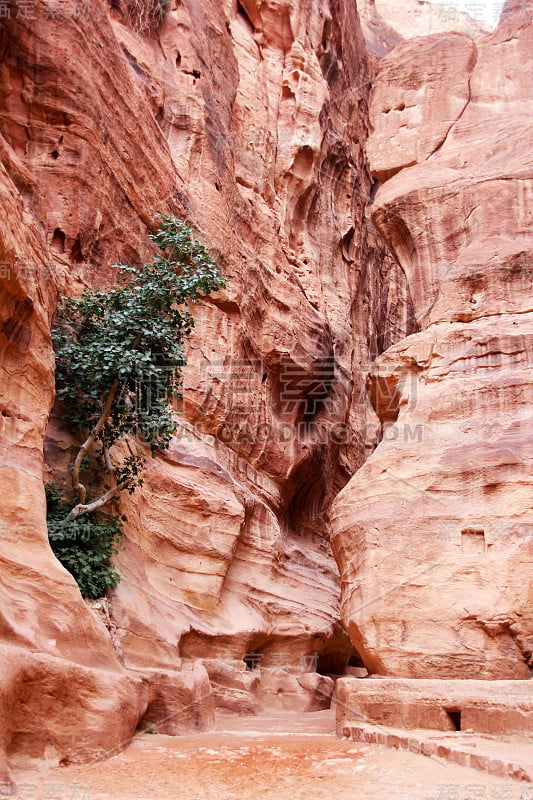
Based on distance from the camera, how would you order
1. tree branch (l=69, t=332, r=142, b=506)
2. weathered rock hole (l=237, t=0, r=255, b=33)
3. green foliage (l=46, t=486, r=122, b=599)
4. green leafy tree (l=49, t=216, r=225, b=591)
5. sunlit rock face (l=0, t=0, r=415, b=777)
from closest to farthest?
sunlit rock face (l=0, t=0, r=415, b=777), green foliage (l=46, t=486, r=122, b=599), tree branch (l=69, t=332, r=142, b=506), green leafy tree (l=49, t=216, r=225, b=591), weathered rock hole (l=237, t=0, r=255, b=33)

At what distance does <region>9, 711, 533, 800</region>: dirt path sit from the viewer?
19.6 feet

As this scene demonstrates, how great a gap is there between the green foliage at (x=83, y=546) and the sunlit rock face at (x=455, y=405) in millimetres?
3446

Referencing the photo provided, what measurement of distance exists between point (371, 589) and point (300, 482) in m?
9.98

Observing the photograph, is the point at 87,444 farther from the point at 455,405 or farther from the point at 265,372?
the point at 265,372

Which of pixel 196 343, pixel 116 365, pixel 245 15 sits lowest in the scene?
pixel 116 365

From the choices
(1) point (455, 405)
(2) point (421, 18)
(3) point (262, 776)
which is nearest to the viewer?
(3) point (262, 776)

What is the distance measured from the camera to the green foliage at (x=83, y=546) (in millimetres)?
10180

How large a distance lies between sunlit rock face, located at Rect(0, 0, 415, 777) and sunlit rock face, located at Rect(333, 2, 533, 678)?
3259 mm

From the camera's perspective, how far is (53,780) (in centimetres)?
653

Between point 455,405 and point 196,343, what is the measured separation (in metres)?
6.68

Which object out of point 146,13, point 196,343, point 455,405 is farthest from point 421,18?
point 455,405

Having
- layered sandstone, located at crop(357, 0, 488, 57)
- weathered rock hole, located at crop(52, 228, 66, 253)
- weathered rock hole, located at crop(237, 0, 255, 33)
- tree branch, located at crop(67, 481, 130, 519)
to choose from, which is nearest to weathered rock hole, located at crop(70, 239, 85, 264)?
weathered rock hole, located at crop(52, 228, 66, 253)

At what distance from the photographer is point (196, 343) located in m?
16.4

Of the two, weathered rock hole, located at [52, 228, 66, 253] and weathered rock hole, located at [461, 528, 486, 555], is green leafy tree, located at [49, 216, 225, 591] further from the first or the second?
weathered rock hole, located at [461, 528, 486, 555]
